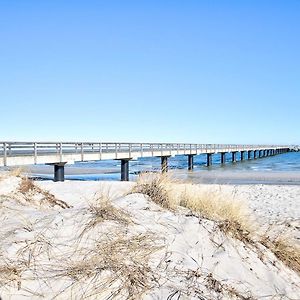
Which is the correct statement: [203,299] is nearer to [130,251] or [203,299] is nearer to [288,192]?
[130,251]

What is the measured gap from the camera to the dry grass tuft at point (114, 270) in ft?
10.6

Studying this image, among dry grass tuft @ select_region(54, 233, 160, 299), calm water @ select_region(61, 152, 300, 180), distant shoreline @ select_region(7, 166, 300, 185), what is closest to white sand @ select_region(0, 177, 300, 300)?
dry grass tuft @ select_region(54, 233, 160, 299)

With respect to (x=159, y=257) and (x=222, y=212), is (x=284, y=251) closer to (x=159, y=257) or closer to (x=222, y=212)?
(x=222, y=212)

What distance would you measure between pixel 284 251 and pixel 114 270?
268 centimetres

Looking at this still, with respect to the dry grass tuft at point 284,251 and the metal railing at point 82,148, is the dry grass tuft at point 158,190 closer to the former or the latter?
the dry grass tuft at point 284,251

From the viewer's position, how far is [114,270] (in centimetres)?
347

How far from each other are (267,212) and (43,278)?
833 centimetres

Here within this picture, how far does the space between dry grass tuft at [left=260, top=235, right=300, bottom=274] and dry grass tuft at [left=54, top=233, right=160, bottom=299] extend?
6.36ft

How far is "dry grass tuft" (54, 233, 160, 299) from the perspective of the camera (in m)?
3.22

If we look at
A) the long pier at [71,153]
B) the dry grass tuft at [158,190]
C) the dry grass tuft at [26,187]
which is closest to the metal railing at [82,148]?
the long pier at [71,153]

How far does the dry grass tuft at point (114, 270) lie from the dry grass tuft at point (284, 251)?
1938 mm

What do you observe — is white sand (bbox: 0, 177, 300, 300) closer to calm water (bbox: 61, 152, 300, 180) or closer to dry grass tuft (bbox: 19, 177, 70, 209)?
dry grass tuft (bbox: 19, 177, 70, 209)

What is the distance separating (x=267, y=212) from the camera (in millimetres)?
10562

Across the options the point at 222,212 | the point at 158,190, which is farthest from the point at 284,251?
the point at 158,190
